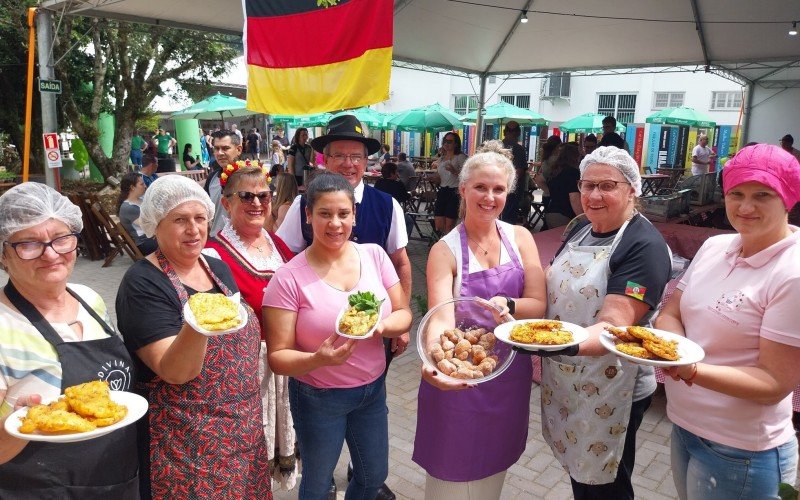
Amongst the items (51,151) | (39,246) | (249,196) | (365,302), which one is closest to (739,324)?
(365,302)

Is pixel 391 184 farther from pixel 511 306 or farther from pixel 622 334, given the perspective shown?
pixel 622 334

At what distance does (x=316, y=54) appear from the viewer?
473 centimetres

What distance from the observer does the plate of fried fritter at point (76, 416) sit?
143 cm

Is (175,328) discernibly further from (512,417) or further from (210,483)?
(512,417)

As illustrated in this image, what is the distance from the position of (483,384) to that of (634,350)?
2.44 ft

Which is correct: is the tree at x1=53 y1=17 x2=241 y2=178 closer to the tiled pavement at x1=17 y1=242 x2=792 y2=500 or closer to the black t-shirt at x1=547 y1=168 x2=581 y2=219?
the black t-shirt at x1=547 y1=168 x2=581 y2=219

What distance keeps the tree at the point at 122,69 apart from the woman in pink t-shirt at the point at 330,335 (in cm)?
1429

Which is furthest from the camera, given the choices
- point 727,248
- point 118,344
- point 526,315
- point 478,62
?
point 478,62

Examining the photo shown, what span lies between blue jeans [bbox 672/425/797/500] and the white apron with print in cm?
33

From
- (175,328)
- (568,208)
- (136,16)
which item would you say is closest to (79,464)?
(175,328)

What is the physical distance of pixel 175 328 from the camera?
1.89 metres

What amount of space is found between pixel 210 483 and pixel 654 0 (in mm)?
9153

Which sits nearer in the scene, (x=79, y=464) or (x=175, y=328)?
(x=79, y=464)

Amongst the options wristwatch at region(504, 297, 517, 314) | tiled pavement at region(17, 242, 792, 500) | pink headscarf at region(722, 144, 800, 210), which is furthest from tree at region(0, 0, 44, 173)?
pink headscarf at region(722, 144, 800, 210)
